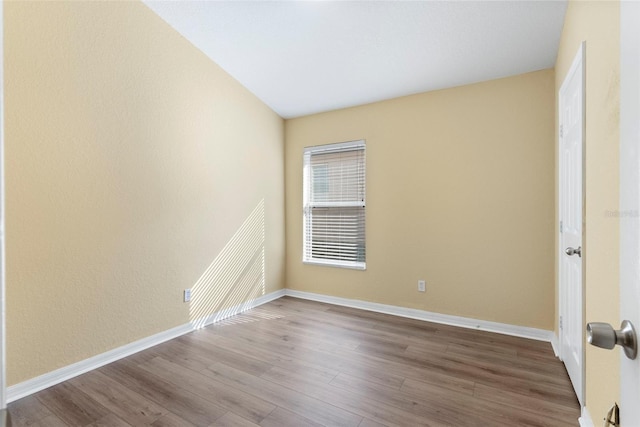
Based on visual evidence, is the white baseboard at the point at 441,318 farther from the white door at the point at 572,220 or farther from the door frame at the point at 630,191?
the door frame at the point at 630,191

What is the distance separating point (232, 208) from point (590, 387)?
3.27 metres

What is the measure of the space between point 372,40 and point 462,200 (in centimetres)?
177

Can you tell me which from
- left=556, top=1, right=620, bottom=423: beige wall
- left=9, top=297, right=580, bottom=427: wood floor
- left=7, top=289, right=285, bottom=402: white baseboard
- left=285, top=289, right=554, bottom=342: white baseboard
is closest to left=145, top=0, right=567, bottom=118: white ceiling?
left=556, top=1, right=620, bottom=423: beige wall

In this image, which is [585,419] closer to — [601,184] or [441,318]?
[601,184]

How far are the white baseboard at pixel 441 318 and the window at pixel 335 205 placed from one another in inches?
18.1

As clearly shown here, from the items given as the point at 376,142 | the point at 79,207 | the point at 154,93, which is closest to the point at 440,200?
the point at 376,142

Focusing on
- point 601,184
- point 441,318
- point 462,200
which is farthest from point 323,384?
point 462,200

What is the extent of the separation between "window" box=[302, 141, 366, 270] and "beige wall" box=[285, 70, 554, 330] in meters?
0.15

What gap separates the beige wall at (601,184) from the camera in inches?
47.8

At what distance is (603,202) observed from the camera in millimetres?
1374

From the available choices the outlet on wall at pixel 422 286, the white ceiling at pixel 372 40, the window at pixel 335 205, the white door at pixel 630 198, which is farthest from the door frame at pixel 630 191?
the window at pixel 335 205

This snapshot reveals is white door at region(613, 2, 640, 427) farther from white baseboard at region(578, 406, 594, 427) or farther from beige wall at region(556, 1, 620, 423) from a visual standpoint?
white baseboard at region(578, 406, 594, 427)

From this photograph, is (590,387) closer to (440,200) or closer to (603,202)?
(603,202)

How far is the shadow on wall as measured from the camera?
318 cm
